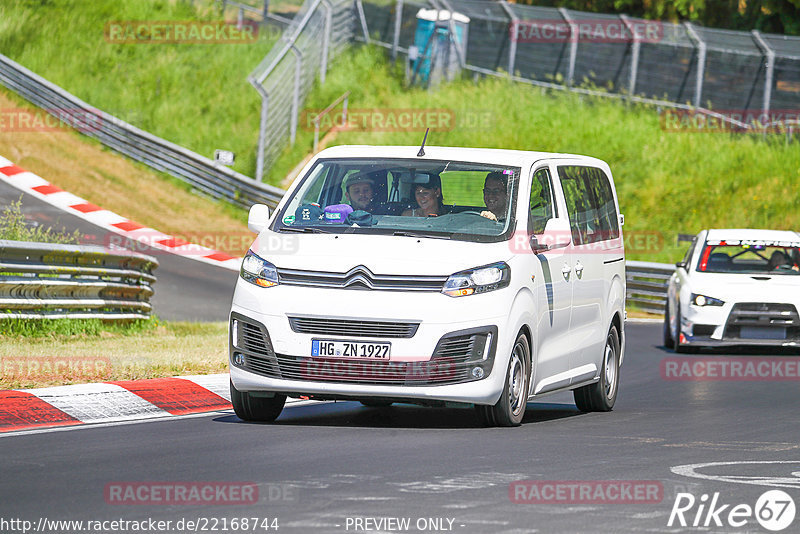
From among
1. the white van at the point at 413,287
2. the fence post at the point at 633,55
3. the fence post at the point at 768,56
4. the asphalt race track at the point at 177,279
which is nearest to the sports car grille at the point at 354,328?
the white van at the point at 413,287

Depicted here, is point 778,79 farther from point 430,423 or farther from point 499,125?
point 430,423

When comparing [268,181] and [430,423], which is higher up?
[430,423]

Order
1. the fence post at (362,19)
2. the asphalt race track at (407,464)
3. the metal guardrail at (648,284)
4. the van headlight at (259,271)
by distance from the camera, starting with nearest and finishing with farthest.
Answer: the asphalt race track at (407,464), the van headlight at (259,271), the metal guardrail at (648,284), the fence post at (362,19)

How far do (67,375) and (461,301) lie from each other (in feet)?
11.9

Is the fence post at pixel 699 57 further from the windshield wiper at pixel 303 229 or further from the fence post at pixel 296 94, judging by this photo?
the windshield wiper at pixel 303 229

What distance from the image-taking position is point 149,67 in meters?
44.9

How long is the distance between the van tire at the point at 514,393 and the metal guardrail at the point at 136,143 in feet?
78.0

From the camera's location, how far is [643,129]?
37500 millimetres

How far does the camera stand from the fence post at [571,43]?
37719mm

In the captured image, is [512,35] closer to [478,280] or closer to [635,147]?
[635,147]

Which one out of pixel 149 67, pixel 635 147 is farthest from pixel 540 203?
pixel 149 67

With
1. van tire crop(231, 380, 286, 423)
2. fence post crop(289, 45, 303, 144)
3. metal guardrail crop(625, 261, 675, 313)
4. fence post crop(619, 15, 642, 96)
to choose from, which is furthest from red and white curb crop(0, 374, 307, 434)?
fence post crop(619, 15, 642, 96)

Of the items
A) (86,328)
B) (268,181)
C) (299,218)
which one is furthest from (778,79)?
(299,218)

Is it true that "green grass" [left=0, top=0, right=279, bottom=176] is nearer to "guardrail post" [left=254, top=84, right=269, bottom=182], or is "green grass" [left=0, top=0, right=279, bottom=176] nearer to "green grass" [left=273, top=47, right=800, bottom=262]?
"guardrail post" [left=254, top=84, right=269, bottom=182]
